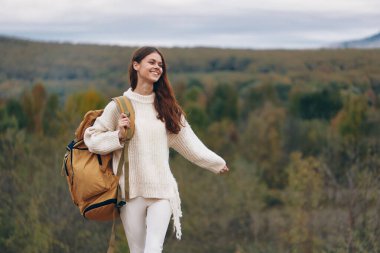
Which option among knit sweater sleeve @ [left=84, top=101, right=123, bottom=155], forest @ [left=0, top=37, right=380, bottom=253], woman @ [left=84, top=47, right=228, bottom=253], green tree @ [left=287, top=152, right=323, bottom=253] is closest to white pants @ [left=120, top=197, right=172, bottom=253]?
woman @ [left=84, top=47, right=228, bottom=253]

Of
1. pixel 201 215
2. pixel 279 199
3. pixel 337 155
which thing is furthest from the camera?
pixel 279 199

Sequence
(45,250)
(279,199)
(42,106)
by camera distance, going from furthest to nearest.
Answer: (42,106) < (279,199) < (45,250)

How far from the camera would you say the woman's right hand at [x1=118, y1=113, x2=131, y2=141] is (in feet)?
16.4

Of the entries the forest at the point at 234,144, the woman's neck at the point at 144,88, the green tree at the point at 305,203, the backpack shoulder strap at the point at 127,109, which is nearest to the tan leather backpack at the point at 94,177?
the backpack shoulder strap at the point at 127,109

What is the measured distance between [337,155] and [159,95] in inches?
1688

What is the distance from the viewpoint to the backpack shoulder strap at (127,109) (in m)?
5.07

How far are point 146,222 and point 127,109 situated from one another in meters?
0.61

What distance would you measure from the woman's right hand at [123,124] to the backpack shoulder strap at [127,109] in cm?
3

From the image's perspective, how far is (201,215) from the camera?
136 ft

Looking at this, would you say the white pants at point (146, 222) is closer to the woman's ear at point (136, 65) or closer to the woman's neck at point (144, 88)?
the woman's neck at point (144, 88)

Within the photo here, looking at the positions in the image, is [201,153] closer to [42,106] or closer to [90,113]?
[90,113]

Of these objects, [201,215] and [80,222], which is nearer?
[80,222]

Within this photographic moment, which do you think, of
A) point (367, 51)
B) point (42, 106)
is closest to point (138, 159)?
point (42, 106)

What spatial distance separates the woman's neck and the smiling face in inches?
0.9
